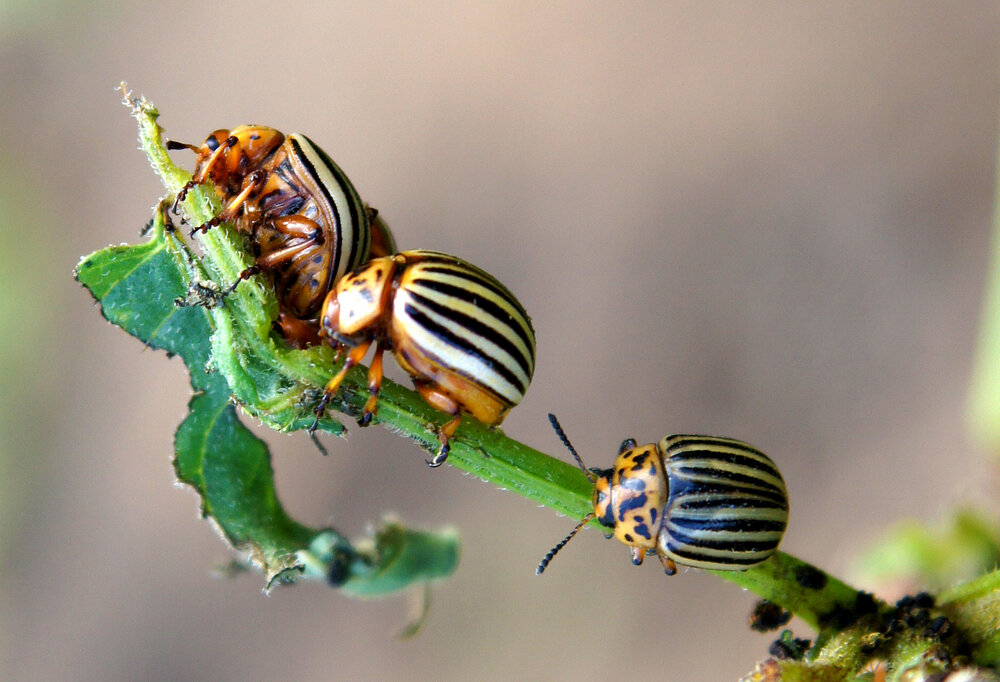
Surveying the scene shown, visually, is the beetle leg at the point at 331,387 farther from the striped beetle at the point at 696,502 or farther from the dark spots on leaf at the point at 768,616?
the dark spots on leaf at the point at 768,616

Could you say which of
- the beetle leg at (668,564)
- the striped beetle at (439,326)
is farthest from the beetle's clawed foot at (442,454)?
the beetle leg at (668,564)

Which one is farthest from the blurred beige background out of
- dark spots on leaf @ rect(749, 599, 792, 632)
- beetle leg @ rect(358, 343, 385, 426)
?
beetle leg @ rect(358, 343, 385, 426)

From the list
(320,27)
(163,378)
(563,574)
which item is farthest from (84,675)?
(320,27)

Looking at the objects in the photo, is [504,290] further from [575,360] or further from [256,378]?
[575,360]

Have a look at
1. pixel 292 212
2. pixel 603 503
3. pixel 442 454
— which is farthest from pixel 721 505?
pixel 292 212

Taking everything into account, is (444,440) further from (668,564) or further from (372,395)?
(668,564)
